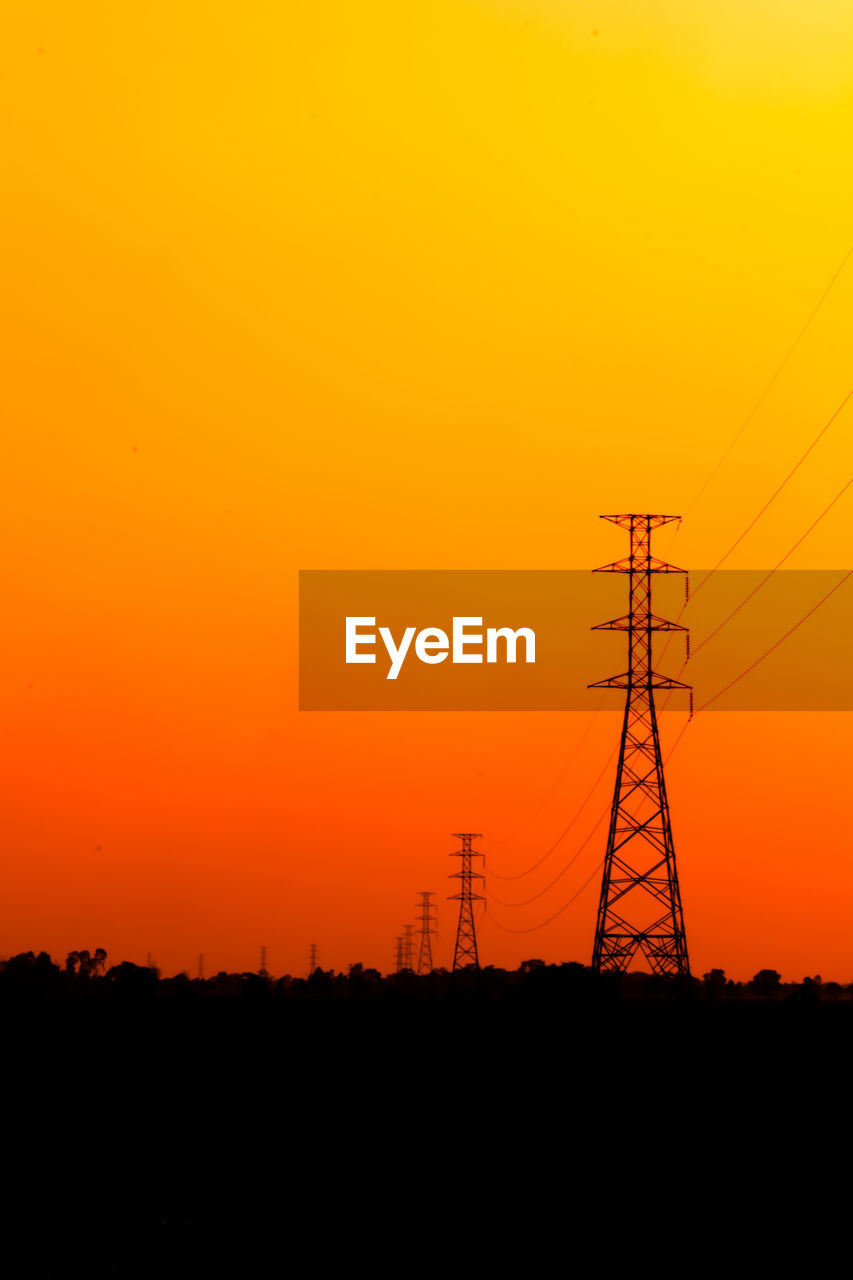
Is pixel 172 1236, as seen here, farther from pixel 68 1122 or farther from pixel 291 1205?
pixel 68 1122

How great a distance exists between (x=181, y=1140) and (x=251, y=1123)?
2952 mm

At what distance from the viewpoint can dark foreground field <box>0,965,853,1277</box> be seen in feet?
80.0

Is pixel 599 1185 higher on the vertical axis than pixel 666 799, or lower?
lower

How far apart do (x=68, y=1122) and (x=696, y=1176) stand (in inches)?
554

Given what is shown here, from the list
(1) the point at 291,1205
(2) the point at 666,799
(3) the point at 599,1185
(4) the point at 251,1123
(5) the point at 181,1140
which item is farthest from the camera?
(2) the point at 666,799

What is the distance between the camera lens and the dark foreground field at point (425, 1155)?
2439 cm

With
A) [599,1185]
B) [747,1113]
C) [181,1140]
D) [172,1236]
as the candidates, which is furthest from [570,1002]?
[172,1236]

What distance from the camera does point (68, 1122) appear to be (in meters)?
38.3

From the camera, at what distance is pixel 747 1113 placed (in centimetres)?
4038

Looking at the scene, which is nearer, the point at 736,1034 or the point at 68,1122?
the point at 68,1122

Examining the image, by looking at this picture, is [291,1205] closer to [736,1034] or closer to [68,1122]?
[68,1122]

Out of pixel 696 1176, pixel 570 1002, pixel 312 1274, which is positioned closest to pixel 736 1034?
pixel 570 1002

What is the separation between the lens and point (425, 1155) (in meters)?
33.4

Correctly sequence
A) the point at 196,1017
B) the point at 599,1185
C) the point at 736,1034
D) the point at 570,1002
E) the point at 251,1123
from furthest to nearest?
1. the point at 196,1017
2. the point at 570,1002
3. the point at 736,1034
4. the point at 251,1123
5. the point at 599,1185
